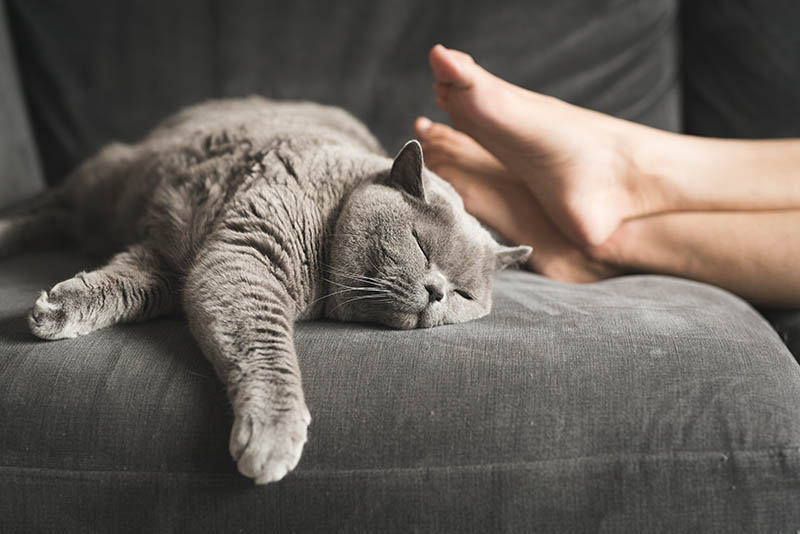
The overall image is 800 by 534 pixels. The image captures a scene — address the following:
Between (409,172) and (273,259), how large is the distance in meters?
0.26

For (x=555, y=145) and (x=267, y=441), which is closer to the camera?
(x=267, y=441)

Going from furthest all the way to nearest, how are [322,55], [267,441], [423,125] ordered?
[322,55] → [423,125] → [267,441]

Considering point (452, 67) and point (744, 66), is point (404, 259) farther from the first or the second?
point (744, 66)

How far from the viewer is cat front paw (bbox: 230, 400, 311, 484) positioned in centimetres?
78

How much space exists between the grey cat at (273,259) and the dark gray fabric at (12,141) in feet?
1.65

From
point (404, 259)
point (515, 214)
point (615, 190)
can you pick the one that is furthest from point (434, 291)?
point (615, 190)

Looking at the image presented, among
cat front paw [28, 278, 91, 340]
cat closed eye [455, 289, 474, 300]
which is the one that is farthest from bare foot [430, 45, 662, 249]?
cat front paw [28, 278, 91, 340]

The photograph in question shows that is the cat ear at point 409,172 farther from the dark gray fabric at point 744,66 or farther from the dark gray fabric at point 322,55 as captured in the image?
the dark gray fabric at point 744,66

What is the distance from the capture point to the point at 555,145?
4.34 feet

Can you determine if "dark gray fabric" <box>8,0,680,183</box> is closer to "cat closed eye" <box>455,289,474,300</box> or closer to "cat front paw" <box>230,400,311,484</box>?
"cat closed eye" <box>455,289,474,300</box>

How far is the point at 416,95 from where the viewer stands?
178cm

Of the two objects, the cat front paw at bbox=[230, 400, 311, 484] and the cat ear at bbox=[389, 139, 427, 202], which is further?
the cat ear at bbox=[389, 139, 427, 202]

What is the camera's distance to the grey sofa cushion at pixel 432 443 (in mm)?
792

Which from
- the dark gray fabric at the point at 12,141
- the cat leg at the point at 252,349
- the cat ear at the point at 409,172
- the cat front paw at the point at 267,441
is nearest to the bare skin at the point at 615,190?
the cat ear at the point at 409,172
